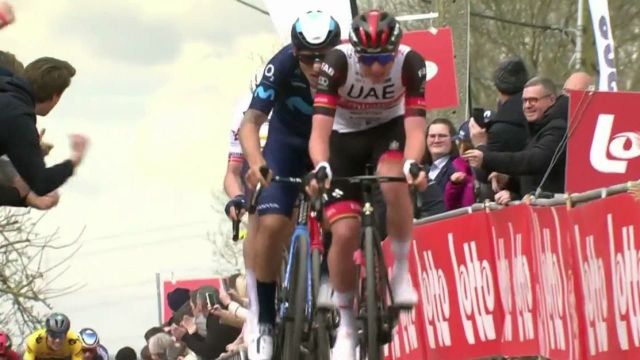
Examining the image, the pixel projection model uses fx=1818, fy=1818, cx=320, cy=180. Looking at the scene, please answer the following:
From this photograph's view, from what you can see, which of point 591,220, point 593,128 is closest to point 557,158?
point 593,128

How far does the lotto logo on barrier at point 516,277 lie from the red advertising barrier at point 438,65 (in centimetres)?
558

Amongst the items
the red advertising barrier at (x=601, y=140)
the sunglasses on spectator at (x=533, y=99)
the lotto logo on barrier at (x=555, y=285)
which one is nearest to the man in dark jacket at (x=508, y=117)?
the sunglasses on spectator at (x=533, y=99)

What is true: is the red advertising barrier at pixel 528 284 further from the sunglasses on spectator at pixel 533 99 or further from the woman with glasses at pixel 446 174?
the sunglasses on spectator at pixel 533 99

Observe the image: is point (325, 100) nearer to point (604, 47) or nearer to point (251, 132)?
point (251, 132)

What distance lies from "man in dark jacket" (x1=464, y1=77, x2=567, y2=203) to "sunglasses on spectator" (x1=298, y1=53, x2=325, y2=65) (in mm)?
2203

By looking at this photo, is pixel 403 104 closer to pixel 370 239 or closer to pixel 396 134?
pixel 396 134

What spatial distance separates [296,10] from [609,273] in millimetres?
8159

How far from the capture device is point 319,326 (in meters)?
11.0

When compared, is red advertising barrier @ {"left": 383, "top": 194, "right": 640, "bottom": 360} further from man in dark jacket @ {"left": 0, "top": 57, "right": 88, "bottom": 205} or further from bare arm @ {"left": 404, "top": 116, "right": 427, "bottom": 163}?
man in dark jacket @ {"left": 0, "top": 57, "right": 88, "bottom": 205}

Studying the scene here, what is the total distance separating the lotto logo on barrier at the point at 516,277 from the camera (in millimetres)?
12539

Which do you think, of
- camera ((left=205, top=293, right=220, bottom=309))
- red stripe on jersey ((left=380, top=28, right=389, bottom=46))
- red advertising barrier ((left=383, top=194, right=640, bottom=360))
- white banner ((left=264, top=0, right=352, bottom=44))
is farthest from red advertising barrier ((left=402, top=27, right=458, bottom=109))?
red stripe on jersey ((left=380, top=28, right=389, bottom=46))

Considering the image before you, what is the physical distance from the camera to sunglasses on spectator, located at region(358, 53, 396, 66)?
10609 mm

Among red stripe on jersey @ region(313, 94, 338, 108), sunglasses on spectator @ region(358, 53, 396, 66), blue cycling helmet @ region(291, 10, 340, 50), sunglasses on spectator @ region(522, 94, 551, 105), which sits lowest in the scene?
red stripe on jersey @ region(313, 94, 338, 108)

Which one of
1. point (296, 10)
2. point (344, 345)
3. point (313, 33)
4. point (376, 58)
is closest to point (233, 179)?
point (313, 33)
